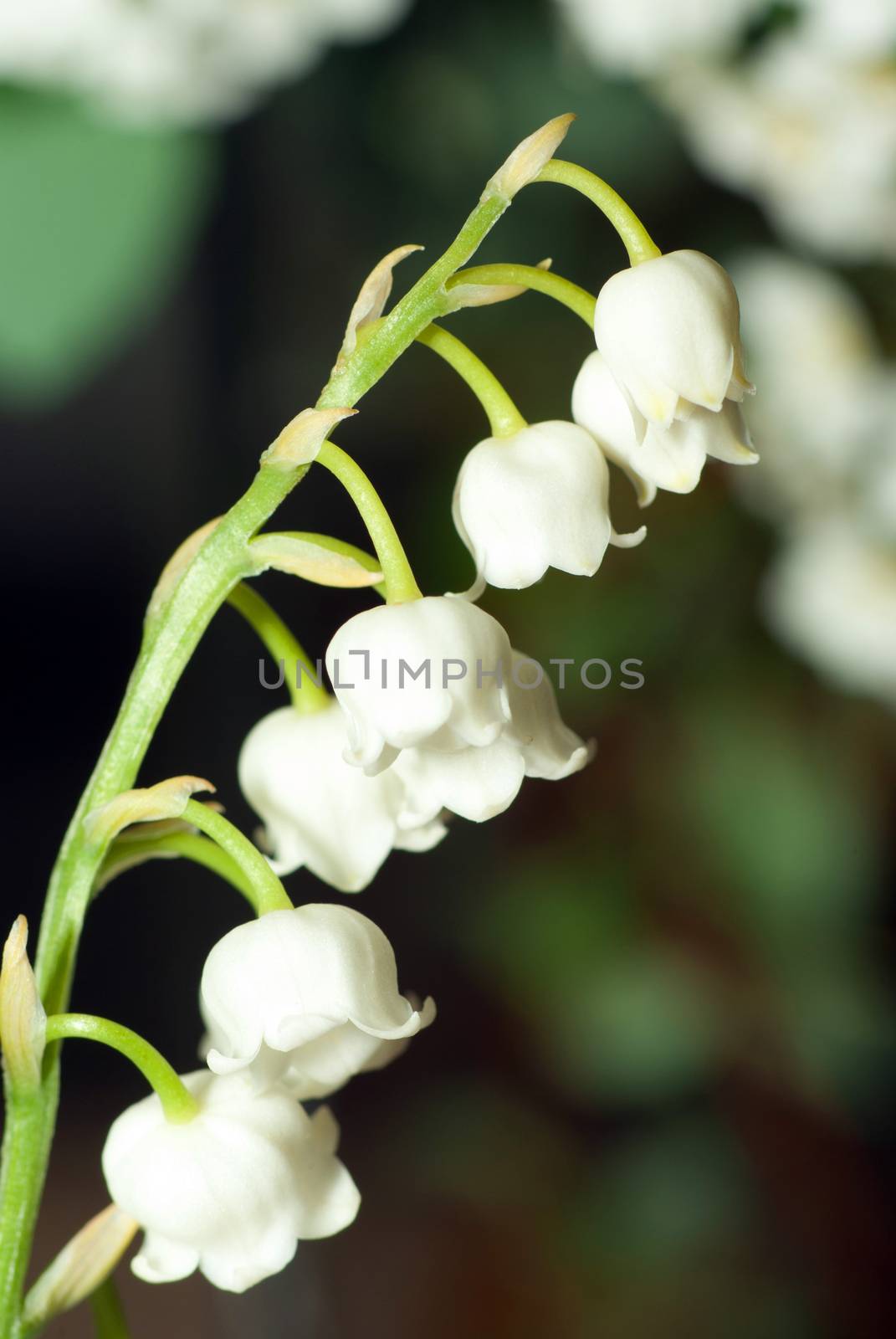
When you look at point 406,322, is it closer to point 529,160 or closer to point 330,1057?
point 529,160

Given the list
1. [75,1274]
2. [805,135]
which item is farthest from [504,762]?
[805,135]

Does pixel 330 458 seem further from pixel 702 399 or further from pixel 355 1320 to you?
pixel 355 1320

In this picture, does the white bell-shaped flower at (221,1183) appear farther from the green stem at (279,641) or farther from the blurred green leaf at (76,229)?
the blurred green leaf at (76,229)

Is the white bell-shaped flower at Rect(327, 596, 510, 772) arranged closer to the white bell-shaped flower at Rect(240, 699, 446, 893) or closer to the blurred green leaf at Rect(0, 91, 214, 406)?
the white bell-shaped flower at Rect(240, 699, 446, 893)

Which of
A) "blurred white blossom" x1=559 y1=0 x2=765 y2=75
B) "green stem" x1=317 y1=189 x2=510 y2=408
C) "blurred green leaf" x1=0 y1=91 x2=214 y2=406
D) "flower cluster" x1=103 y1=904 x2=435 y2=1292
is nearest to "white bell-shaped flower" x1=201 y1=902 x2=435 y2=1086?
"flower cluster" x1=103 y1=904 x2=435 y2=1292

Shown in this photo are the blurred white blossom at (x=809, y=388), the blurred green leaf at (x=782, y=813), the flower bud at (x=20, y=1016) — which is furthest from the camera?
the blurred green leaf at (x=782, y=813)

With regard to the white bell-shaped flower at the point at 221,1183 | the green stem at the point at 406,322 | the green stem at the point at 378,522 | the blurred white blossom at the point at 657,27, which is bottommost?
the white bell-shaped flower at the point at 221,1183

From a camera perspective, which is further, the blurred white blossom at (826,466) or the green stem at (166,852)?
the blurred white blossom at (826,466)

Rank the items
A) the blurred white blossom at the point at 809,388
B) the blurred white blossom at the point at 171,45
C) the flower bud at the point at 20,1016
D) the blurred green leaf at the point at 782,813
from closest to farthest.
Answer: the flower bud at the point at 20,1016
the blurred white blossom at the point at 171,45
the blurred white blossom at the point at 809,388
the blurred green leaf at the point at 782,813

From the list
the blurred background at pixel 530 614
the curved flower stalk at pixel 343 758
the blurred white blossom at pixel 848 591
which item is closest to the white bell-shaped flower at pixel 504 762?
the curved flower stalk at pixel 343 758
